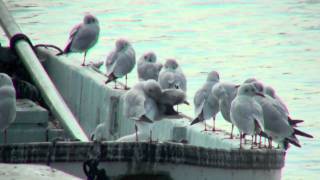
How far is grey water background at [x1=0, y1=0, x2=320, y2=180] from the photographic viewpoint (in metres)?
23.0

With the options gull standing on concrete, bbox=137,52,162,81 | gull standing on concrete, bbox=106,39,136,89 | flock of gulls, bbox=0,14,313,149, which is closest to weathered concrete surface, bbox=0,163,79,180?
flock of gulls, bbox=0,14,313,149

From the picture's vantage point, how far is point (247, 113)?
1205 centimetres

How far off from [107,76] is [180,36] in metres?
14.6

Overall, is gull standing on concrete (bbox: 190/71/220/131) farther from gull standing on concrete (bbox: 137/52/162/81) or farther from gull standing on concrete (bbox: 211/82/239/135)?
gull standing on concrete (bbox: 137/52/162/81)

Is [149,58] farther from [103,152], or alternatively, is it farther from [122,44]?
[103,152]

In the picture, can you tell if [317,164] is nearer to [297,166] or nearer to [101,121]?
[297,166]

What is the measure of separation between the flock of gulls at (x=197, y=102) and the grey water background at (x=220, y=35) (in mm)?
3551

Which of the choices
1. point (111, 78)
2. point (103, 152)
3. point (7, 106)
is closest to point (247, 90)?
point (7, 106)

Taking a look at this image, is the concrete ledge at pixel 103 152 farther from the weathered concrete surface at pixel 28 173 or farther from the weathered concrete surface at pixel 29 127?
the weathered concrete surface at pixel 29 127

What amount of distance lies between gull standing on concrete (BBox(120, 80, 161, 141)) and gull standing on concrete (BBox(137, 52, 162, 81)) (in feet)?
12.3

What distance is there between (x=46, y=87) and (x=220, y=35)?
651 inches

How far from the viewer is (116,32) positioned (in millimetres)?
30125

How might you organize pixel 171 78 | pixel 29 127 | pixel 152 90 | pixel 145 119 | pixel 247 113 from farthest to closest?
pixel 171 78
pixel 29 127
pixel 247 113
pixel 152 90
pixel 145 119

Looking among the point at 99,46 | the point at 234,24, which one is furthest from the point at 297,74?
the point at 234,24
